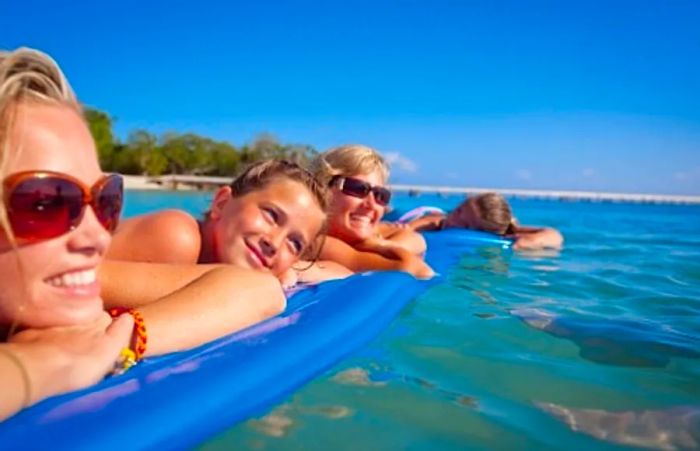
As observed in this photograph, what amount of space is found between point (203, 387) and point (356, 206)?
2.48 meters

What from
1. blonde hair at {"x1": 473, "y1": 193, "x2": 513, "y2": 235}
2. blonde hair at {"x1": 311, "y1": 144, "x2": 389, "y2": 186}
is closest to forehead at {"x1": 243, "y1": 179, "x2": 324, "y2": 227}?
blonde hair at {"x1": 311, "y1": 144, "x2": 389, "y2": 186}

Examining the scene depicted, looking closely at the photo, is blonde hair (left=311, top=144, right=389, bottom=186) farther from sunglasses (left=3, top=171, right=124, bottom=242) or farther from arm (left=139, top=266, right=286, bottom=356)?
sunglasses (left=3, top=171, right=124, bottom=242)

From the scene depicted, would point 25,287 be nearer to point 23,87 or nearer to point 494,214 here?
point 23,87

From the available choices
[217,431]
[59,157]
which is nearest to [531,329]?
[217,431]

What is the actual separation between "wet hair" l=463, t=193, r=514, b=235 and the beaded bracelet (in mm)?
5613

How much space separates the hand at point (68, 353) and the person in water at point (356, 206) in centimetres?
212

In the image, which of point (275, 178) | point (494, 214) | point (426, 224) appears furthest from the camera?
point (426, 224)

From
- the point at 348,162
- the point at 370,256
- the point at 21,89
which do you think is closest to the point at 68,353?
the point at 21,89

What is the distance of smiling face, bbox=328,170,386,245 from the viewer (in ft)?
12.3

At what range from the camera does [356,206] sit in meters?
3.74

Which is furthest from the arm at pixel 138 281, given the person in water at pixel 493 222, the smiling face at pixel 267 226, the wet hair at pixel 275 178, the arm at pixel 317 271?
the person in water at pixel 493 222

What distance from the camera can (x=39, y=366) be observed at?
1.20 meters

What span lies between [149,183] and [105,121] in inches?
399

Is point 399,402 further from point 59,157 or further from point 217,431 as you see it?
point 59,157
